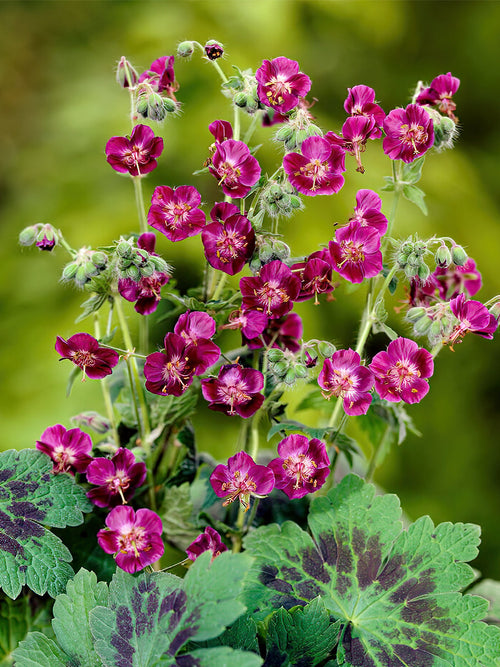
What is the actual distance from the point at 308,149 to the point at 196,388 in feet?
0.73

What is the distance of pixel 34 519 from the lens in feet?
1.68

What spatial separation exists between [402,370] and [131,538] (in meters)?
0.22

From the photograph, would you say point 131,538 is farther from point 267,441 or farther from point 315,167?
point 315,167

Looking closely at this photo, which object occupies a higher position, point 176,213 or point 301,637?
point 176,213

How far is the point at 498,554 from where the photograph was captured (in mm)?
1458

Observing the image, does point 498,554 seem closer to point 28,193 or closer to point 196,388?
point 196,388

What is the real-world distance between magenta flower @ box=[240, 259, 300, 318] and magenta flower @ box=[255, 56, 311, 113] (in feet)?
0.37

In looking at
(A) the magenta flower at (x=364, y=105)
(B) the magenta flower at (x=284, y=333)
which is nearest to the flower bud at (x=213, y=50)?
(A) the magenta flower at (x=364, y=105)

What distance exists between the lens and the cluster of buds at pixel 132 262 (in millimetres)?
463

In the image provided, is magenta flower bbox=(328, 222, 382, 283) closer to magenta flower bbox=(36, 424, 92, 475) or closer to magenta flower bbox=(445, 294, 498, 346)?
magenta flower bbox=(445, 294, 498, 346)

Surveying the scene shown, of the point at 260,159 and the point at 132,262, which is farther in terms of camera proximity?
the point at 260,159

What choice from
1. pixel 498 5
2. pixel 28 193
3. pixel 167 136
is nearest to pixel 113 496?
pixel 167 136

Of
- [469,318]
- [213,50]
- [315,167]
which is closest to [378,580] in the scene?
[469,318]

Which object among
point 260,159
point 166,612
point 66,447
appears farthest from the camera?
point 260,159
